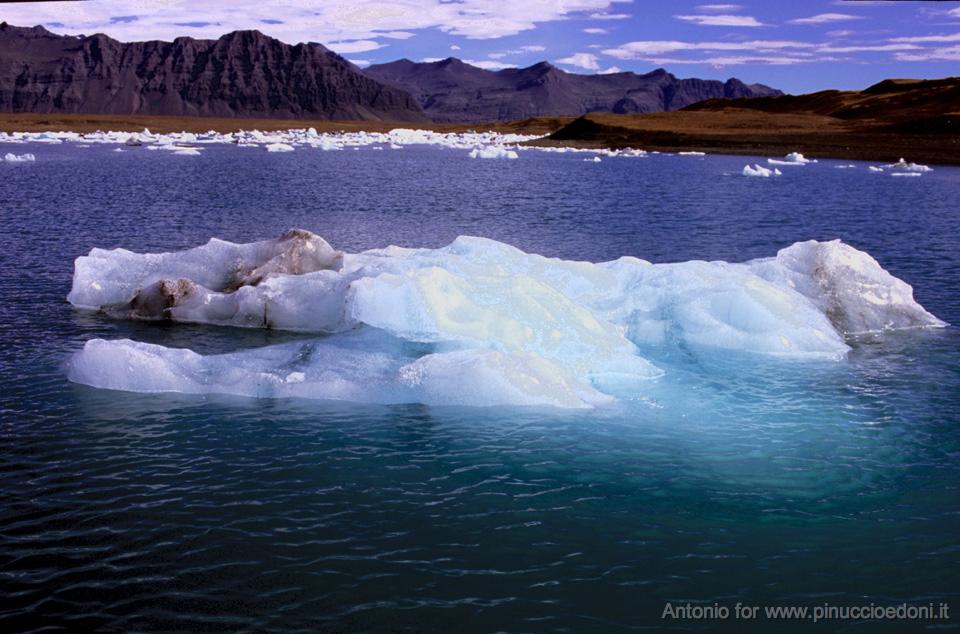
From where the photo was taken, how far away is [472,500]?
9539 mm

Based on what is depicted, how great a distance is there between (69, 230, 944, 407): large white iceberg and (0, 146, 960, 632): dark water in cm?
56

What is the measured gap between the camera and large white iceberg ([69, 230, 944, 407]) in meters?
12.9

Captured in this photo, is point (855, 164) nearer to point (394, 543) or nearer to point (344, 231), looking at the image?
point (344, 231)

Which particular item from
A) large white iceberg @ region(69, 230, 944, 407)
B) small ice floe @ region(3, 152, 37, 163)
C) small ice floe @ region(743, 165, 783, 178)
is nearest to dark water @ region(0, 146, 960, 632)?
large white iceberg @ region(69, 230, 944, 407)

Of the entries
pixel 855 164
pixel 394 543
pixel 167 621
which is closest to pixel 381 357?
pixel 394 543

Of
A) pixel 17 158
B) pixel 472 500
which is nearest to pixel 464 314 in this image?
pixel 472 500

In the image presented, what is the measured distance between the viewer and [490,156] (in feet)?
292

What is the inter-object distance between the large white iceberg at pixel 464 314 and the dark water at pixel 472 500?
1.83ft

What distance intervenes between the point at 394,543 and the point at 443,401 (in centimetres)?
412

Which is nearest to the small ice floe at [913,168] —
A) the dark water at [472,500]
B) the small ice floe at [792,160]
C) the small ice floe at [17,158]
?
the small ice floe at [792,160]

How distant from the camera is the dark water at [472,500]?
7.64m

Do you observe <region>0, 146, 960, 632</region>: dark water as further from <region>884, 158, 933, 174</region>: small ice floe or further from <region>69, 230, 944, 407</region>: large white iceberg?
<region>884, 158, 933, 174</region>: small ice floe

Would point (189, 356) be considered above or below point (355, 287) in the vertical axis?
below

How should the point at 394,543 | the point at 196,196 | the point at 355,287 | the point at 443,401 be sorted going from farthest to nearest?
the point at 196,196, the point at 355,287, the point at 443,401, the point at 394,543
